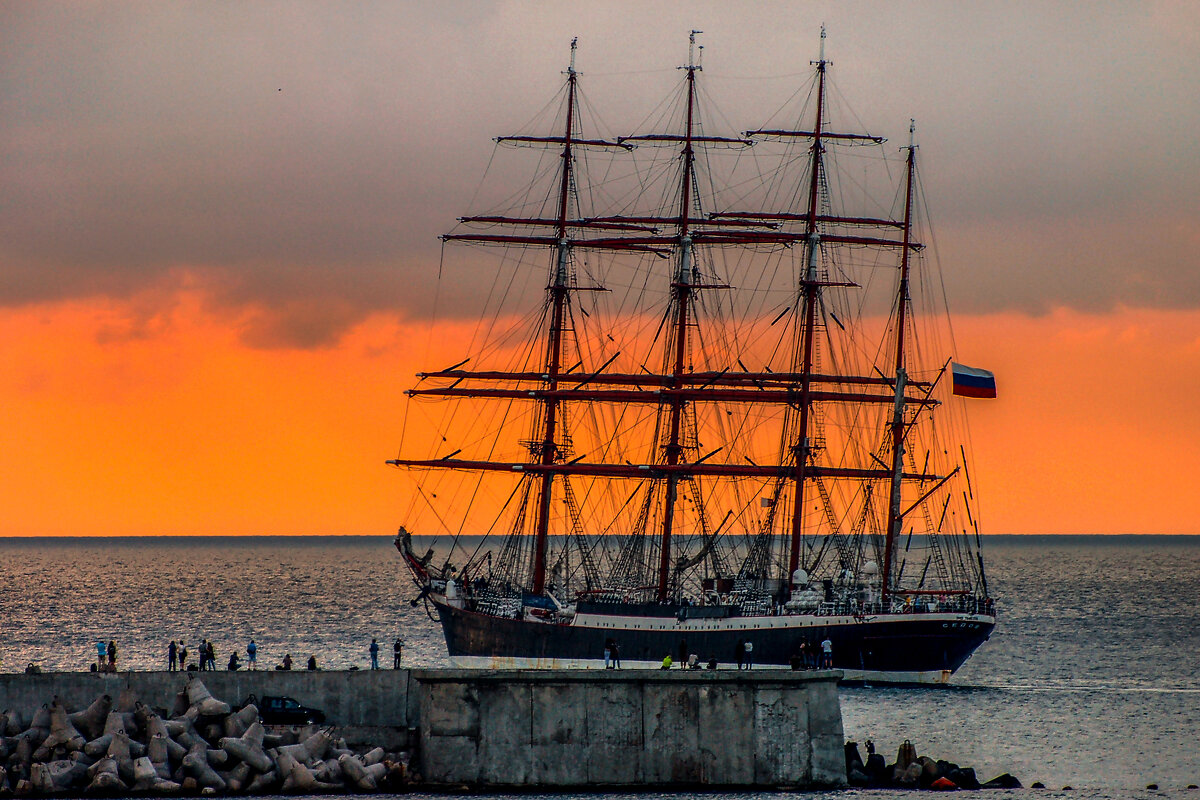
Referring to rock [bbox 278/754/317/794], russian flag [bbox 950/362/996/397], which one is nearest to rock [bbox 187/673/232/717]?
rock [bbox 278/754/317/794]

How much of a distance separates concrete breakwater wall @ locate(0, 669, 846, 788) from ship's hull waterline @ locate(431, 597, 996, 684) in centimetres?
2526

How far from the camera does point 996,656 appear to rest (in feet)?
288

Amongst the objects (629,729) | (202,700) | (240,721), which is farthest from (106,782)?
(629,729)

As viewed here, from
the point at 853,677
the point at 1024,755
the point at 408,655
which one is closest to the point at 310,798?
the point at 1024,755

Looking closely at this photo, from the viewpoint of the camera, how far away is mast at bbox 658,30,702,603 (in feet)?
243

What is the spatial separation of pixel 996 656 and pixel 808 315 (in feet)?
78.8

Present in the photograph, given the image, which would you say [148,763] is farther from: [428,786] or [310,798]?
[428,786]

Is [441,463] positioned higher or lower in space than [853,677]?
higher

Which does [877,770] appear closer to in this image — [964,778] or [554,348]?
[964,778]

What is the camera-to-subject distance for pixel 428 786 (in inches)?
1686

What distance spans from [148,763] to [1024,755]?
91.2ft

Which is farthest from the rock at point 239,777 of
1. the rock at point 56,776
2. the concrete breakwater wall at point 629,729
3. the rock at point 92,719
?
the concrete breakwater wall at point 629,729

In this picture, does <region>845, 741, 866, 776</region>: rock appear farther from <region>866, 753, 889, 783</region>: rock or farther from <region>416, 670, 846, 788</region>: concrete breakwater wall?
<region>416, 670, 846, 788</region>: concrete breakwater wall

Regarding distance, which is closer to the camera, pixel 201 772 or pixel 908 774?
pixel 201 772
